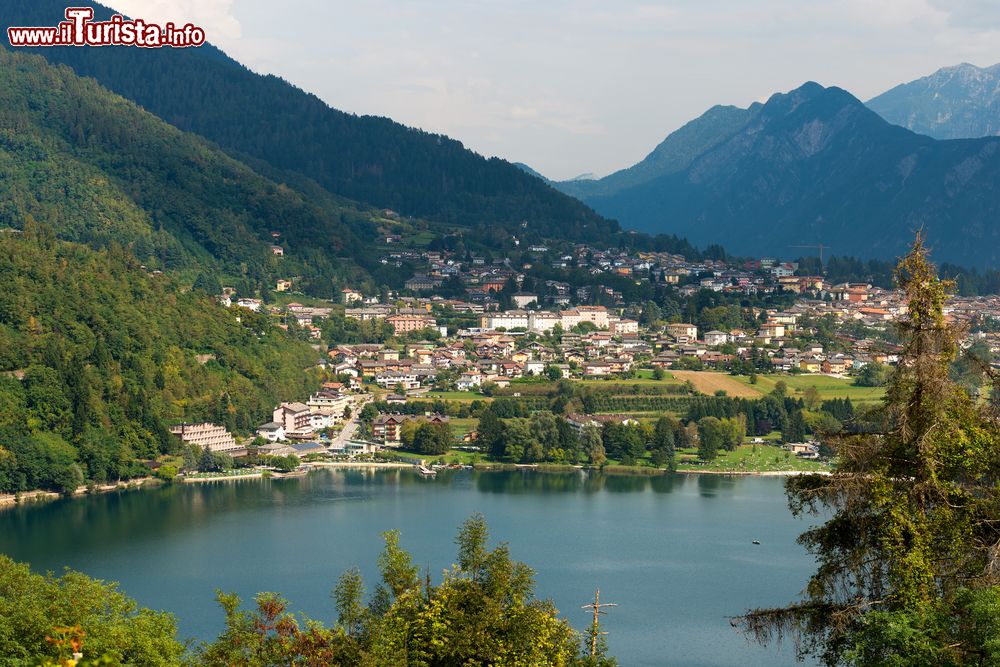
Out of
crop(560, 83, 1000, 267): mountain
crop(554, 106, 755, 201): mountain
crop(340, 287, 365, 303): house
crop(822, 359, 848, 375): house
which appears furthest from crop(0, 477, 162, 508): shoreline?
crop(554, 106, 755, 201): mountain

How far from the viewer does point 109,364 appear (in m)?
34.9

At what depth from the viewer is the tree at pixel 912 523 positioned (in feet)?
23.0

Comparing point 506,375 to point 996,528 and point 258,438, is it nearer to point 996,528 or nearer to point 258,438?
point 258,438

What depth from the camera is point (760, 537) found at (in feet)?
83.0

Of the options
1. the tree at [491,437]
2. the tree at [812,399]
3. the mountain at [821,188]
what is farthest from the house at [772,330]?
the mountain at [821,188]

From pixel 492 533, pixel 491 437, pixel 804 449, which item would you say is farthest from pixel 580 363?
pixel 492 533

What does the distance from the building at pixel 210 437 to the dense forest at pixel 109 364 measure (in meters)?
0.36

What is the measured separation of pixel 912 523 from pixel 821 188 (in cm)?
12627

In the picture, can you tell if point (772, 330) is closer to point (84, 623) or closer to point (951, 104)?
point (84, 623)

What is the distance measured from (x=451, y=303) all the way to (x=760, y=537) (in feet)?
123

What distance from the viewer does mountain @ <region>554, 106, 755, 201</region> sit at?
152m

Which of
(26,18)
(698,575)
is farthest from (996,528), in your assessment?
(26,18)

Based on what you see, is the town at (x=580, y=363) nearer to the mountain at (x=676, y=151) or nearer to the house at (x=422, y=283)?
the house at (x=422, y=283)

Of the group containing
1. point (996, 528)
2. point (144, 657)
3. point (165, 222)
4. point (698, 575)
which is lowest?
point (698, 575)
